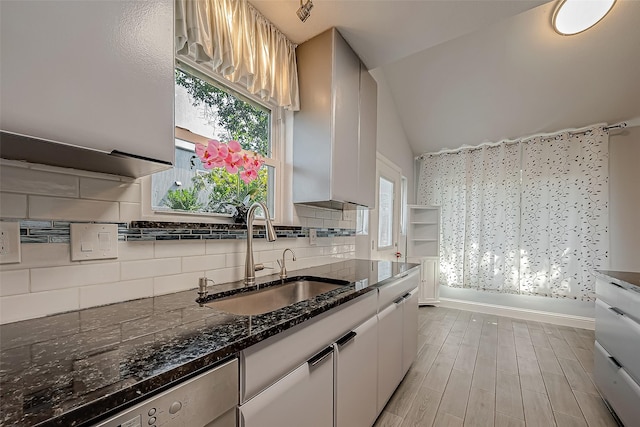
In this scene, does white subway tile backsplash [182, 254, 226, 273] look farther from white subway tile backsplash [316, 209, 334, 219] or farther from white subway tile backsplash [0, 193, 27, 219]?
white subway tile backsplash [316, 209, 334, 219]

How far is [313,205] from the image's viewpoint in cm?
201

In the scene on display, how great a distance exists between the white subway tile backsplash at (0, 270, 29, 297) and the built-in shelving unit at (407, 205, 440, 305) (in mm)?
3983

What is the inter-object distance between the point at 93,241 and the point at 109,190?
186 millimetres

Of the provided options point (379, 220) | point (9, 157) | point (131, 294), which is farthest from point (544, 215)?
point (9, 157)

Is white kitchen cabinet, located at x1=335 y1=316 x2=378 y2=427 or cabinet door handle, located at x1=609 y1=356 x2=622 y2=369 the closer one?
white kitchen cabinet, located at x1=335 y1=316 x2=378 y2=427

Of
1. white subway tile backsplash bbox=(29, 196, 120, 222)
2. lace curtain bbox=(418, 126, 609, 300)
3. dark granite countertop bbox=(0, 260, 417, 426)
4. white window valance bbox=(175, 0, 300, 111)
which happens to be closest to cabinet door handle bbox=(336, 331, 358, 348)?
dark granite countertop bbox=(0, 260, 417, 426)

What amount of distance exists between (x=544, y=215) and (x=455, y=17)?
3065 millimetres

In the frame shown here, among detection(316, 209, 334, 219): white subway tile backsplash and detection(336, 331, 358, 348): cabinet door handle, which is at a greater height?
detection(316, 209, 334, 219): white subway tile backsplash

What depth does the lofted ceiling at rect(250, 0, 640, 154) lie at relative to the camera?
1.58 metres

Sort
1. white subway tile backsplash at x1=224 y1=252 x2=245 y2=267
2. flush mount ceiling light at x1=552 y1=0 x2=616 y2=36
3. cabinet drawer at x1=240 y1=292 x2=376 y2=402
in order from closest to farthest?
cabinet drawer at x1=240 y1=292 x2=376 y2=402 < white subway tile backsplash at x1=224 y1=252 x2=245 y2=267 < flush mount ceiling light at x1=552 y1=0 x2=616 y2=36

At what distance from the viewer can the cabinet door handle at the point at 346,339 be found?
1.13m

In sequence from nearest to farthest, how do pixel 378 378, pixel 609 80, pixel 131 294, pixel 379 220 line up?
1. pixel 131 294
2. pixel 378 378
3. pixel 609 80
4. pixel 379 220

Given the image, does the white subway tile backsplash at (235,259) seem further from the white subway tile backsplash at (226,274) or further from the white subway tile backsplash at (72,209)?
the white subway tile backsplash at (72,209)

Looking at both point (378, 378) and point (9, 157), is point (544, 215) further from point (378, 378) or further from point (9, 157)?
point (9, 157)
